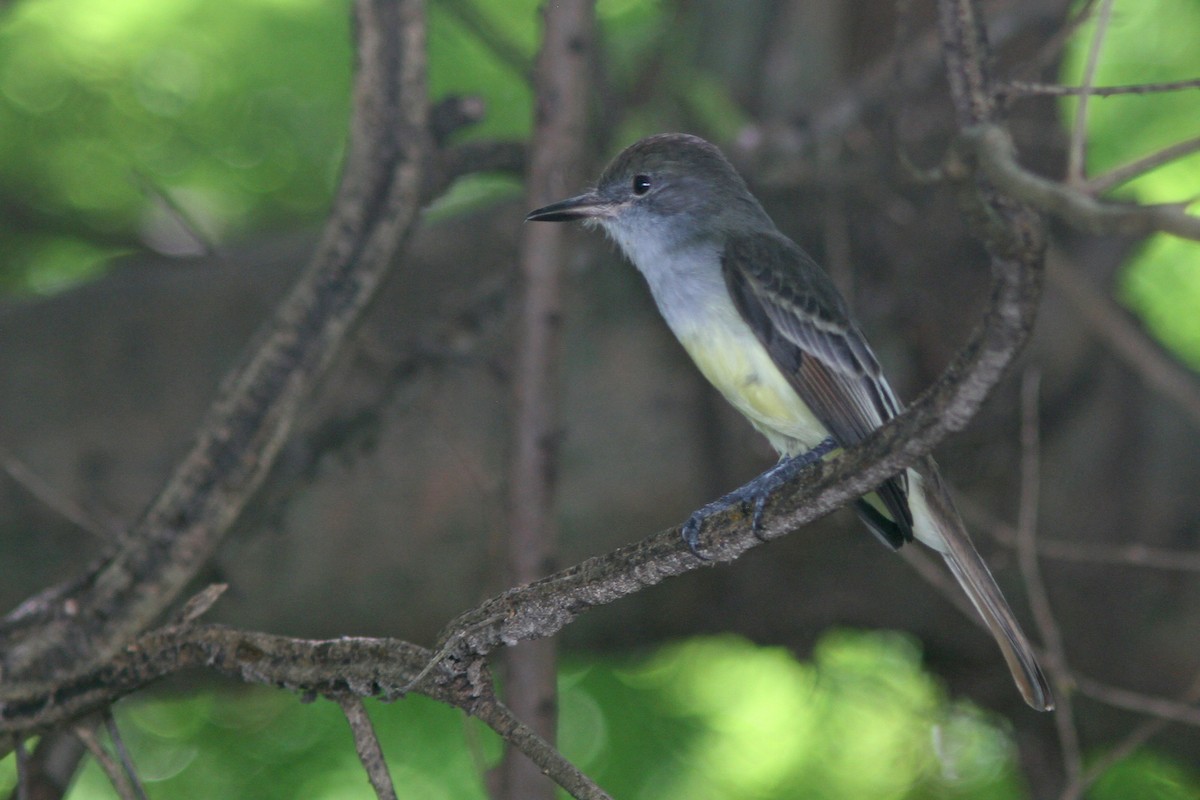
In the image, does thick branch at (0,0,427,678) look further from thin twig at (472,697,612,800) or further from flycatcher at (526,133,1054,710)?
thin twig at (472,697,612,800)

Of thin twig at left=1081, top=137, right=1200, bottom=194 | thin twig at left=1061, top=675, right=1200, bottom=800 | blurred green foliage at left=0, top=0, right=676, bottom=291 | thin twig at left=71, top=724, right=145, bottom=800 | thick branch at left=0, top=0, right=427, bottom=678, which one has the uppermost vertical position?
blurred green foliage at left=0, top=0, right=676, bottom=291

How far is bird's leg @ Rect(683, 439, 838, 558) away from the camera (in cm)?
216

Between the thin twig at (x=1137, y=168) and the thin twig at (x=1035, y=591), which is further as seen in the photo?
the thin twig at (x=1035, y=591)

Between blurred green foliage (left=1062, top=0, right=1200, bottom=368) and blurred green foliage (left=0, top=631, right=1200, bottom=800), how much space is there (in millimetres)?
Answer: 1724

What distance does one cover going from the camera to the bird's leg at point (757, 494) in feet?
7.09

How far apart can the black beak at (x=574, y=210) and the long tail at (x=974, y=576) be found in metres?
1.21

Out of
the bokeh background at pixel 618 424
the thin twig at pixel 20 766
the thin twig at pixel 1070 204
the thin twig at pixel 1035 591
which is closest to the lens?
the thin twig at pixel 1070 204

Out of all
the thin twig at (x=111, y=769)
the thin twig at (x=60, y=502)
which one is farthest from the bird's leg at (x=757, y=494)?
the thin twig at (x=60, y=502)

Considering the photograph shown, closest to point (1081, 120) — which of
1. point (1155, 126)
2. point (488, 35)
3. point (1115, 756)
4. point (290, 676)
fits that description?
point (290, 676)

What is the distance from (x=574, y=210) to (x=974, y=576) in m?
1.47

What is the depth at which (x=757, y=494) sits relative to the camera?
253cm

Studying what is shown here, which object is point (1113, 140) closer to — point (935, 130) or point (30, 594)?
point (935, 130)

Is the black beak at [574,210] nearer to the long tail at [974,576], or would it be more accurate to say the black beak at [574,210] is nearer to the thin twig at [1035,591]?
the long tail at [974,576]

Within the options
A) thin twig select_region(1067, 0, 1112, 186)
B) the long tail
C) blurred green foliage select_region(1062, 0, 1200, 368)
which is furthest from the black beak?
blurred green foliage select_region(1062, 0, 1200, 368)
